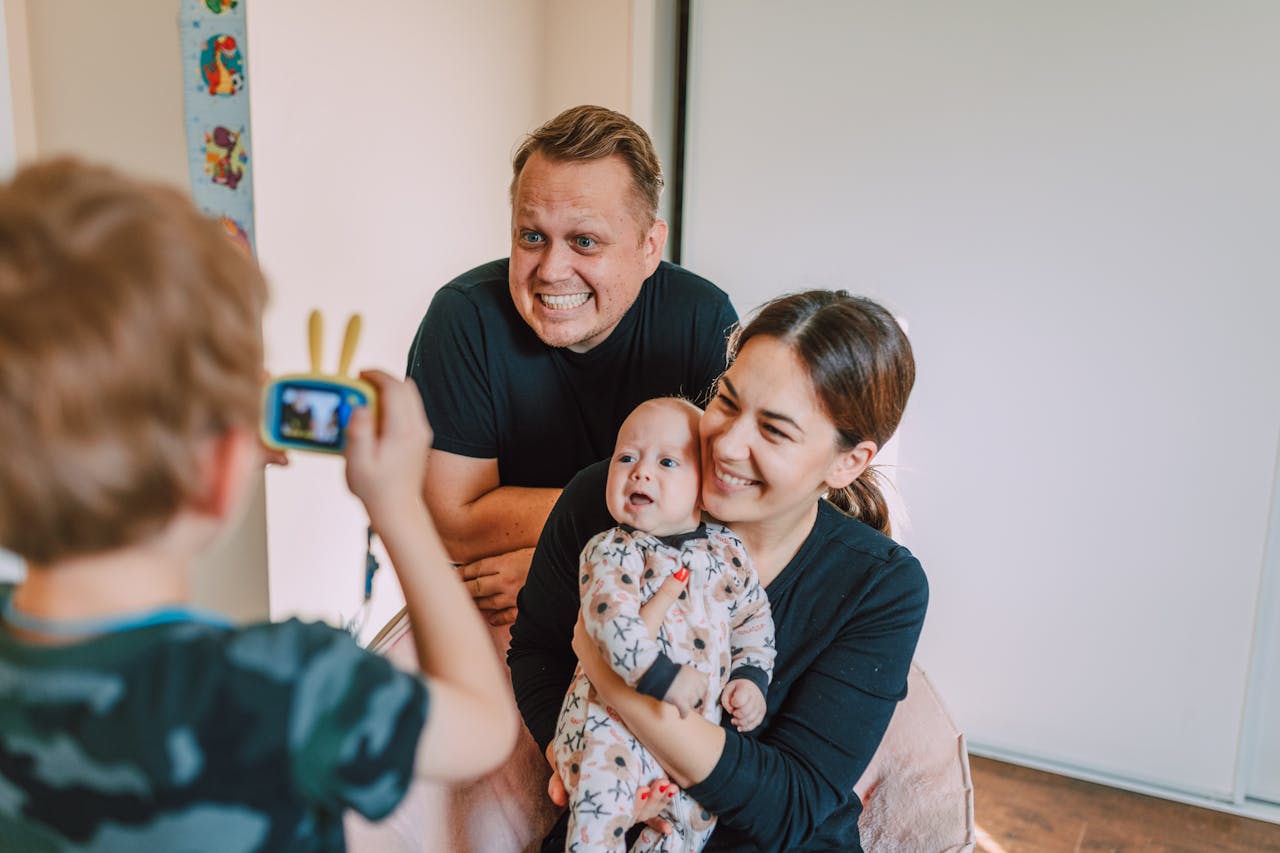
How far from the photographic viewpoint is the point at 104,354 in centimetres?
56

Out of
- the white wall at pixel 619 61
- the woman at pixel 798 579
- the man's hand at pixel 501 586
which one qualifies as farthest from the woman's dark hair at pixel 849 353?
the white wall at pixel 619 61

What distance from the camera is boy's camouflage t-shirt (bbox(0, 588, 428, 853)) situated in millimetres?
618

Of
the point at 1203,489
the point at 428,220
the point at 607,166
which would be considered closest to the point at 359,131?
the point at 428,220

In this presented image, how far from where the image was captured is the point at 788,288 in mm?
2789

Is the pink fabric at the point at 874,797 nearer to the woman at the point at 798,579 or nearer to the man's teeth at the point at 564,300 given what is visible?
the woman at the point at 798,579

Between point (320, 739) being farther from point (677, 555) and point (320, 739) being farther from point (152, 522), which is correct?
point (677, 555)

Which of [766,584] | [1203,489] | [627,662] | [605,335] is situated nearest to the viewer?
[627,662]

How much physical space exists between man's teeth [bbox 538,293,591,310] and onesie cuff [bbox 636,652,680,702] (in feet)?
2.85

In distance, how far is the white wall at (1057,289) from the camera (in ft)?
7.59

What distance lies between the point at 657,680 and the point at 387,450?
488 millimetres

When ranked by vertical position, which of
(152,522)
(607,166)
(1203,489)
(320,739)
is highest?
(607,166)

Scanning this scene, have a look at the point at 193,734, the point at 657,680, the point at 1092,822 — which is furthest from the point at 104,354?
the point at 1092,822

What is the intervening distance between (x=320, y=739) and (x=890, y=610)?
2.91 ft

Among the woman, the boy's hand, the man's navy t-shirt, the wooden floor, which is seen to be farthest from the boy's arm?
the wooden floor
